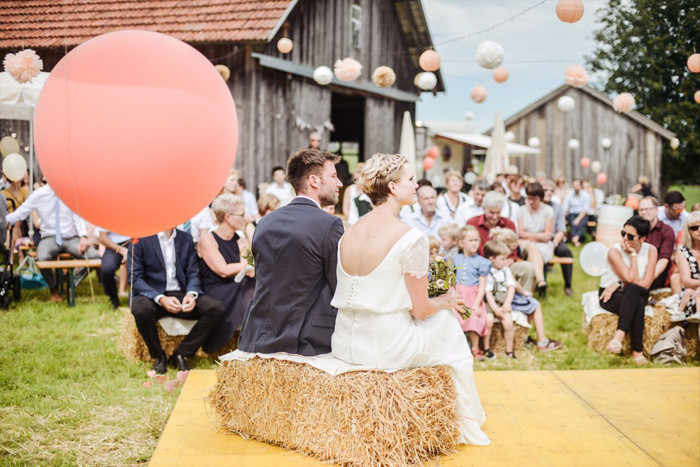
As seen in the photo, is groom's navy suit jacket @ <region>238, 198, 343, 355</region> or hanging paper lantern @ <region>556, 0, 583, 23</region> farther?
hanging paper lantern @ <region>556, 0, 583, 23</region>

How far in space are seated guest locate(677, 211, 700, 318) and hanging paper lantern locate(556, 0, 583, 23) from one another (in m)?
2.23

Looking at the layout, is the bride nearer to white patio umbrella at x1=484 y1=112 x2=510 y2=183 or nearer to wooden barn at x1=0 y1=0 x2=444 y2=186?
wooden barn at x1=0 y1=0 x2=444 y2=186

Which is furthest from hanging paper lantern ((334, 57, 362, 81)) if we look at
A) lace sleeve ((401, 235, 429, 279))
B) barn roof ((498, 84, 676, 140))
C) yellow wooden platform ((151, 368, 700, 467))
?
barn roof ((498, 84, 676, 140))

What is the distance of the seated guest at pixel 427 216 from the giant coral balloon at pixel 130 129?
4.39 metres

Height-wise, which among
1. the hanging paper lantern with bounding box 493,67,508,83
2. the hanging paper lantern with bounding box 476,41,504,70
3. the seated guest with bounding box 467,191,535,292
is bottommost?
the seated guest with bounding box 467,191,535,292

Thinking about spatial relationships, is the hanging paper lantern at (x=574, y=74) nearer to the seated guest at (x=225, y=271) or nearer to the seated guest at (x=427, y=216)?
the seated guest at (x=427, y=216)

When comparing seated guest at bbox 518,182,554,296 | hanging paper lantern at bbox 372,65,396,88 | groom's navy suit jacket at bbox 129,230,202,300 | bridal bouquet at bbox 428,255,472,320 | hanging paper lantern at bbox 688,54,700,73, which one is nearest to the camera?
bridal bouquet at bbox 428,255,472,320

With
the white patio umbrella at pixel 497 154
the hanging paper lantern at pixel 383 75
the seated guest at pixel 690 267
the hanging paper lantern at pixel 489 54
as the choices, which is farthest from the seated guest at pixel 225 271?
the white patio umbrella at pixel 497 154

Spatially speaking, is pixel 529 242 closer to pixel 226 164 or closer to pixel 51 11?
pixel 226 164

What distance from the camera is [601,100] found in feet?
78.8

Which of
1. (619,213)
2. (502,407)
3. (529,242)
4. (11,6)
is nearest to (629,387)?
(502,407)

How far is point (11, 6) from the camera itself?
11.2m

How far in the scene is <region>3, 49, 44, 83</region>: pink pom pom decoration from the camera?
4699 mm

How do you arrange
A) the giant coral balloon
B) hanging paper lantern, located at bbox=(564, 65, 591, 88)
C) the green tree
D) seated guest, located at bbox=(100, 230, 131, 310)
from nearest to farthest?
the giant coral balloon
seated guest, located at bbox=(100, 230, 131, 310)
hanging paper lantern, located at bbox=(564, 65, 591, 88)
the green tree
